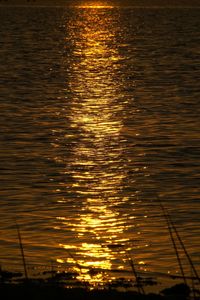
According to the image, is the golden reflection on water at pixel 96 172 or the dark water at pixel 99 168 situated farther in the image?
the dark water at pixel 99 168

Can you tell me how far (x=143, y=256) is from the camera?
16.4 metres

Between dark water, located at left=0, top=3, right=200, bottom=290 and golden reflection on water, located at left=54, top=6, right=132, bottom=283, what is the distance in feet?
0.07

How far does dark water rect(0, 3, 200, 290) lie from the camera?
16.8 meters

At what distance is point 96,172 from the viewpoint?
24.0m

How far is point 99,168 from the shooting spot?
24547 millimetres

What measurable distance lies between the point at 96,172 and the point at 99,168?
0.54 m

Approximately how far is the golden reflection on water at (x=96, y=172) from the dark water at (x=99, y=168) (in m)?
0.02

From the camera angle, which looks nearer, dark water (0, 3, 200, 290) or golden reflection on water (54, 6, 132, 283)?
golden reflection on water (54, 6, 132, 283)

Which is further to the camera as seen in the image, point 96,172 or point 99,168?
point 99,168

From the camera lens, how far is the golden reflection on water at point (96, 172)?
54.8ft

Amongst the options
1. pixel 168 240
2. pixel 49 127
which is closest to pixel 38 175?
pixel 168 240

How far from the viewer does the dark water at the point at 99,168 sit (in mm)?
16844

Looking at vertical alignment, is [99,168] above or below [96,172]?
above

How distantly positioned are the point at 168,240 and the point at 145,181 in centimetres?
539
